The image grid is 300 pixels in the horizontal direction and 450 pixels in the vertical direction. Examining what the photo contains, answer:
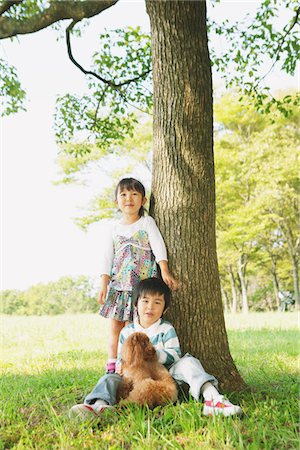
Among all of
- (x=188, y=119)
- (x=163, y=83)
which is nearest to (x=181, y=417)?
(x=188, y=119)

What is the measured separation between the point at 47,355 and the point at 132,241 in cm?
320

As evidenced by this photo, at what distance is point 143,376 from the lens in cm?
345

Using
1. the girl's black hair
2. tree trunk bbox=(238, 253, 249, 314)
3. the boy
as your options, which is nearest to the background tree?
tree trunk bbox=(238, 253, 249, 314)

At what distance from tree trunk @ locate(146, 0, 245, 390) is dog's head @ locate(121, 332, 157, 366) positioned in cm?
56

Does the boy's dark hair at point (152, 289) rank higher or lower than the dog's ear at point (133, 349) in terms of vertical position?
higher

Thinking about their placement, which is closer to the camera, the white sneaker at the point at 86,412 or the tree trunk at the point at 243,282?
the white sneaker at the point at 86,412

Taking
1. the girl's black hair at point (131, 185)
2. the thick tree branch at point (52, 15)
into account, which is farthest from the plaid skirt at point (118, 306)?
the thick tree branch at point (52, 15)

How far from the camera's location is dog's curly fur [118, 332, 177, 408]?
337 cm

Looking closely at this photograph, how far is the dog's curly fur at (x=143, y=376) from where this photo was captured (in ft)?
11.1

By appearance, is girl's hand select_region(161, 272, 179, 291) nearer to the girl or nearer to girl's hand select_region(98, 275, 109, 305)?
the girl

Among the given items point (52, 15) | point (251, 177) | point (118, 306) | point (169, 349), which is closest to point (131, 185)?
point (118, 306)

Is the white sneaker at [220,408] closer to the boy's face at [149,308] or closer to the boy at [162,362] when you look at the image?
the boy at [162,362]

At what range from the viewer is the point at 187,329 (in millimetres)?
4062

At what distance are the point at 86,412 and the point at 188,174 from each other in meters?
1.99
